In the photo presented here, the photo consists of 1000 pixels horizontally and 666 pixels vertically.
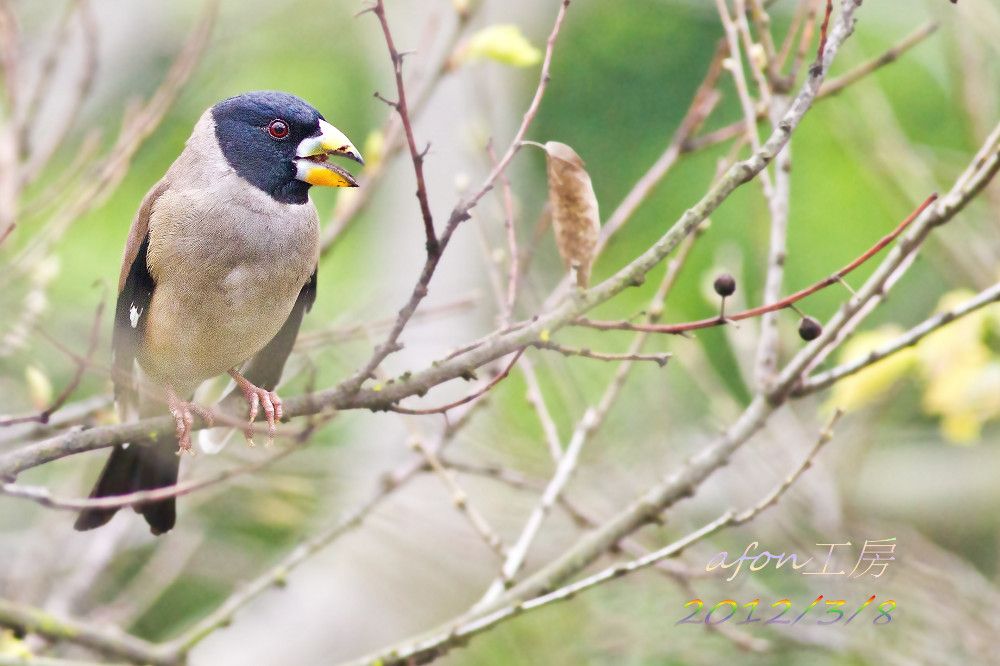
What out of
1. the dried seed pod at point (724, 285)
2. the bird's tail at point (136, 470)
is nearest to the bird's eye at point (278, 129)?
the bird's tail at point (136, 470)

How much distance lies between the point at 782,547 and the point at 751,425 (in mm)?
1262

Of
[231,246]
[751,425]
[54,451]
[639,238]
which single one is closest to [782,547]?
[751,425]

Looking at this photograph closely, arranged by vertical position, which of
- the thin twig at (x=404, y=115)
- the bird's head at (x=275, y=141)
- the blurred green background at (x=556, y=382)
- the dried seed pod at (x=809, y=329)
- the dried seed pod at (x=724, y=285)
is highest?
the thin twig at (x=404, y=115)

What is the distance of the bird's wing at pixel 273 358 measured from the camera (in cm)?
361

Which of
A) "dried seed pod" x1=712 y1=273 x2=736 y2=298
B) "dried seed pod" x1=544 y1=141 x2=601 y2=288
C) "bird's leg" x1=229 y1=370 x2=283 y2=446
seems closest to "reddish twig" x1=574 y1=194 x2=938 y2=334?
"dried seed pod" x1=712 y1=273 x2=736 y2=298

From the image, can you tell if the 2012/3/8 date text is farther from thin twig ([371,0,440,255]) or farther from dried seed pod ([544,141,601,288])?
thin twig ([371,0,440,255])

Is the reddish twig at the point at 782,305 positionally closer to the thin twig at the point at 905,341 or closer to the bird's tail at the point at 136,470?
the thin twig at the point at 905,341

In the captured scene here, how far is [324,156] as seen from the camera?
3350 mm

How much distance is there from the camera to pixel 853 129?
414cm

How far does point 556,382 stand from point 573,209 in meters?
1.66

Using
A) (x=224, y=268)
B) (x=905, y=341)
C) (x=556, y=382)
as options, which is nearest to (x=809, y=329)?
(x=905, y=341)

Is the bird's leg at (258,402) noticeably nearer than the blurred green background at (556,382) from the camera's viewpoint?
Yes

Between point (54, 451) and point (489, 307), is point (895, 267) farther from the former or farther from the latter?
point (489, 307)

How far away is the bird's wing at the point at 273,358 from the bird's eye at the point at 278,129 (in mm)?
428
